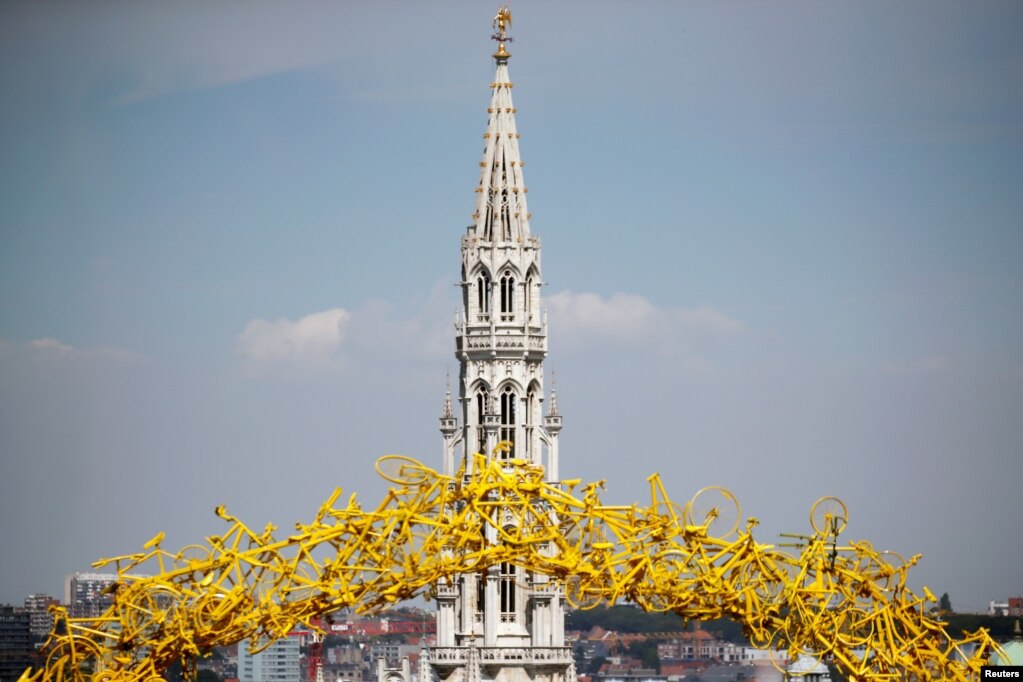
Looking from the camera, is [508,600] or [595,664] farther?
[595,664]

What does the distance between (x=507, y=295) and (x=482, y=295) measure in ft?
2.27

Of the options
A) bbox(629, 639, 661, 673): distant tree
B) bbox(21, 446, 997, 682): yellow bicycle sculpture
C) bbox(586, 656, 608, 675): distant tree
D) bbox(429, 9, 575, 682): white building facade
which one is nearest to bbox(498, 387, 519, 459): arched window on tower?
bbox(429, 9, 575, 682): white building facade

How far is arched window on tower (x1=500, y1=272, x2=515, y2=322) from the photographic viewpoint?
276 feet

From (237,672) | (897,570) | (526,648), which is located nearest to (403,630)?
(237,672)

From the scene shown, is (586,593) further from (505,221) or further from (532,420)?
(505,221)

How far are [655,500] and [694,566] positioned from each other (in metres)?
1.09

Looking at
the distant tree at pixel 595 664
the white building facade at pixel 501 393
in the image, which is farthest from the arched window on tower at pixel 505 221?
the distant tree at pixel 595 664

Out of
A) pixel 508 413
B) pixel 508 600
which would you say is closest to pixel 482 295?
pixel 508 413

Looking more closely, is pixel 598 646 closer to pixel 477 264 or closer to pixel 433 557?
pixel 477 264

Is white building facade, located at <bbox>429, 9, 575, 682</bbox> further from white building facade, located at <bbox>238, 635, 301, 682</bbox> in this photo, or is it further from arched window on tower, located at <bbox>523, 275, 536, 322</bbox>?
white building facade, located at <bbox>238, 635, 301, 682</bbox>

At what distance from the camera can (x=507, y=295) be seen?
8438 cm

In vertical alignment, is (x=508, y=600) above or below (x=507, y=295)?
below

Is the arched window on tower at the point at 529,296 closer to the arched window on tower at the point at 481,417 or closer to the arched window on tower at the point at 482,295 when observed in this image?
the arched window on tower at the point at 482,295

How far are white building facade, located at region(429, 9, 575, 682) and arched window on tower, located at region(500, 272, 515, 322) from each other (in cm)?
3
